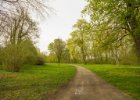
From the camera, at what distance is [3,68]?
34.2m

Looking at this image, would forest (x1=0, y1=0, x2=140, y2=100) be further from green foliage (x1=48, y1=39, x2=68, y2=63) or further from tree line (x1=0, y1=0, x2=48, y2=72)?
green foliage (x1=48, y1=39, x2=68, y2=63)

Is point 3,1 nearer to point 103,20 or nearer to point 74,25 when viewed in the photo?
point 103,20

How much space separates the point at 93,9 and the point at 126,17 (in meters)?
4.87

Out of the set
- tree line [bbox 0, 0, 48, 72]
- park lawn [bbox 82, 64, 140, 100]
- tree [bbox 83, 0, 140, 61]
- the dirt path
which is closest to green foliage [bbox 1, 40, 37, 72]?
tree line [bbox 0, 0, 48, 72]

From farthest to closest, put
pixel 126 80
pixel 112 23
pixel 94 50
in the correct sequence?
pixel 94 50 < pixel 112 23 < pixel 126 80

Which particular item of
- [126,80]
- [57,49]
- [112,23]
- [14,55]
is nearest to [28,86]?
[126,80]

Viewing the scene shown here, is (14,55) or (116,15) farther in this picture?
(14,55)

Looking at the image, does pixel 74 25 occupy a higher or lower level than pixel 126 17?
higher

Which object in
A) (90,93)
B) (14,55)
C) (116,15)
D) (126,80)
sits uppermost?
(116,15)

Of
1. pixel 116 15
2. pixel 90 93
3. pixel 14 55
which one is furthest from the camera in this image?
pixel 14 55

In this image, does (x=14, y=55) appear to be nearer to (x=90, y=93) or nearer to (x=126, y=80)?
(x=126, y=80)

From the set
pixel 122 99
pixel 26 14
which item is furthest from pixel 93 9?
pixel 122 99

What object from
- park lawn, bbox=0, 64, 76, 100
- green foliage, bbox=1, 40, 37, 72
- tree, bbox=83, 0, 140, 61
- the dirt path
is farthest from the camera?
green foliage, bbox=1, 40, 37, 72

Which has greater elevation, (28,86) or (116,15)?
(116,15)
